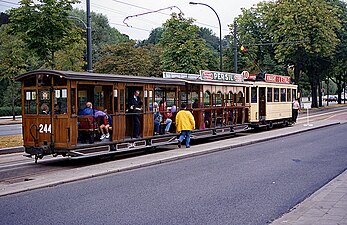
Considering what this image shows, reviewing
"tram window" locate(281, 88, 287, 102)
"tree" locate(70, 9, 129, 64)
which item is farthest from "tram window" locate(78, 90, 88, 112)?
"tree" locate(70, 9, 129, 64)

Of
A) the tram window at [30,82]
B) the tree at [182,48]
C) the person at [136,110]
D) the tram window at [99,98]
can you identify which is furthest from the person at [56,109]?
the tree at [182,48]

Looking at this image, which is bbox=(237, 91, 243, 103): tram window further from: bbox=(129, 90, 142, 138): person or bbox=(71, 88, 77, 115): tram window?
bbox=(71, 88, 77, 115): tram window

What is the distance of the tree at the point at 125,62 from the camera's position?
174 feet

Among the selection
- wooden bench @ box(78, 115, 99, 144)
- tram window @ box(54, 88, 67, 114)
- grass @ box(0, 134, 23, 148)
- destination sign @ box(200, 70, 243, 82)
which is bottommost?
grass @ box(0, 134, 23, 148)

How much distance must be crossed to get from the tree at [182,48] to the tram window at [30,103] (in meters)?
31.7

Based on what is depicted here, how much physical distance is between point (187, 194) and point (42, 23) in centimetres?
1388

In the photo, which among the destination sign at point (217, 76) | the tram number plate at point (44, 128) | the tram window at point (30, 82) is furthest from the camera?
the destination sign at point (217, 76)

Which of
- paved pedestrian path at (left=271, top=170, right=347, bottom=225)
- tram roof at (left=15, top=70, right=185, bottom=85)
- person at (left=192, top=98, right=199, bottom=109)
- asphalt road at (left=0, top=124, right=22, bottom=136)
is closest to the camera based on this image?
paved pedestrian path at (left=271, top=170, right=347, bottom=225)

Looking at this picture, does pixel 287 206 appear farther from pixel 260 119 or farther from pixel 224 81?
pixel 260 119

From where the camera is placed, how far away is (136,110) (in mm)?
17234

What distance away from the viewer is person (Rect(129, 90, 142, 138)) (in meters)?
17.1

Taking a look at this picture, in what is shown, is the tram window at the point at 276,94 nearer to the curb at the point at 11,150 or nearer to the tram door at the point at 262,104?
the tram door at the point at 262,104

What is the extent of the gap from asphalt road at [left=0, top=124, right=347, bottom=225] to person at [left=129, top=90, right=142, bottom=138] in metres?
2.85

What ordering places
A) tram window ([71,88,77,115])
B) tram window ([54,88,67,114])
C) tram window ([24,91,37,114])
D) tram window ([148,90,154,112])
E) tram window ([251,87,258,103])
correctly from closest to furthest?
tram window ([54,88,67,114]), tram window ([71,88,77,115]), tram window ([24,91,37,114]), tram window ([148,90,154,112]), tram window ([251,87,258,103])
